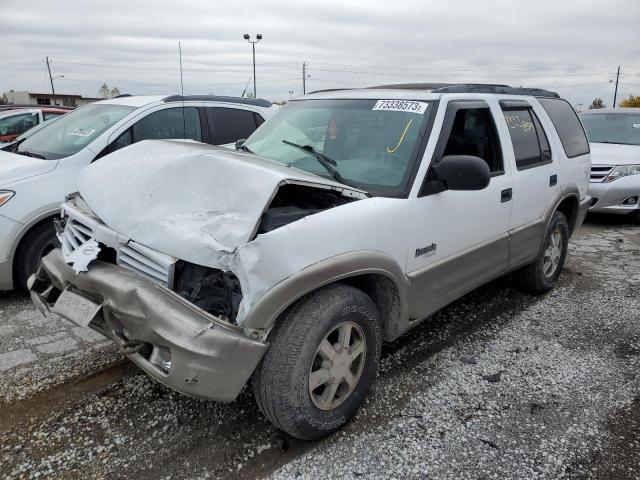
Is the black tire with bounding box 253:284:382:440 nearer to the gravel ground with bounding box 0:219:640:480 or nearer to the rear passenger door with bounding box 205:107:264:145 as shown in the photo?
the gravel ground with bounding box 0:219:640:480

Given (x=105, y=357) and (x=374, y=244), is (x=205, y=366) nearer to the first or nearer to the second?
(x=374, y=244)

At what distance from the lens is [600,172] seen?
821 centimetres

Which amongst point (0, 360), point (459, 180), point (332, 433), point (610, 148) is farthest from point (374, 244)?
point (610, 148)

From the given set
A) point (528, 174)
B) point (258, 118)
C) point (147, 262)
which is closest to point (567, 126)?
point (528, 174)

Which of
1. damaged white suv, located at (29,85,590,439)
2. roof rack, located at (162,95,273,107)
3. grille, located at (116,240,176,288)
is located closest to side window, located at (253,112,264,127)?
roof rack, located at (162,95,273,107)

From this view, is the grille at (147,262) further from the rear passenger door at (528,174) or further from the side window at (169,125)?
the side window at (169,125)

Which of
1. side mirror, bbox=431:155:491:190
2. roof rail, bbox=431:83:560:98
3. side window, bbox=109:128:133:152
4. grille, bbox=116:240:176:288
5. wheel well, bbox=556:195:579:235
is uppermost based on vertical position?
roof rail, bbox=431:83:560:98

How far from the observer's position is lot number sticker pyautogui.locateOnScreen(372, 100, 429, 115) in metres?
3.39

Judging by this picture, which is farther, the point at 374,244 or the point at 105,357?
the point at 105,357

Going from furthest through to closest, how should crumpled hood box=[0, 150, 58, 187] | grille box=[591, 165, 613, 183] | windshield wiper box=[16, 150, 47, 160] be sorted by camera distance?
grille box=[591, 165, 613, 183]
windshield wiper box=[16, 150, 47, 160]
crumpled hood box=[0, 150, 58, 187]

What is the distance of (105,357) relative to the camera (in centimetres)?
355

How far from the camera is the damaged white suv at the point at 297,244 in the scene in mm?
2299

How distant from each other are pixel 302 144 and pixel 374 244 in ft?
3.63

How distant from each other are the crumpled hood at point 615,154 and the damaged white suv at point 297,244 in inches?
205
